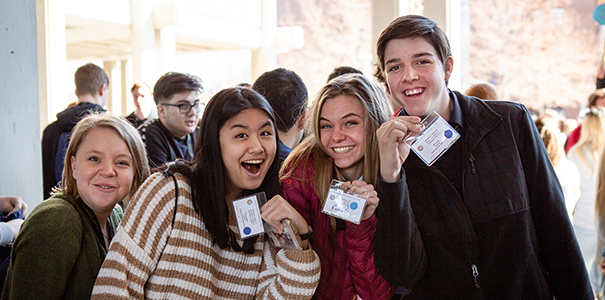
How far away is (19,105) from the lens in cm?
314

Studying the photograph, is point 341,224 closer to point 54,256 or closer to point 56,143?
point 54,256

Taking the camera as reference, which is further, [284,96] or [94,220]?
[284,96]

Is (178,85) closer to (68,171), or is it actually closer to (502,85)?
(68,171)

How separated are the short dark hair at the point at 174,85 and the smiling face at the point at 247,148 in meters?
2.36

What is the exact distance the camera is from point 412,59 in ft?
7.19

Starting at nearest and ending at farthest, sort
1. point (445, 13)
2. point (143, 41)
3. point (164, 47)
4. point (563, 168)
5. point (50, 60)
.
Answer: point (445, 13), point (563, 168), point (50, 60), point (143, 41), point (164, 47)

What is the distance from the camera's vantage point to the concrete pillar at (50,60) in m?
9.18

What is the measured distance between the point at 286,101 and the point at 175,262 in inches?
56.5

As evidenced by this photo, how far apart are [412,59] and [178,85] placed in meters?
2.74

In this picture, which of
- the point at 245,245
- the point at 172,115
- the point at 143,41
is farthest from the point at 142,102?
the point at 143,41

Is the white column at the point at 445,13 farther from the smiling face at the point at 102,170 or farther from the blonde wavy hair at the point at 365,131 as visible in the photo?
the smiling face at the point at 102,170

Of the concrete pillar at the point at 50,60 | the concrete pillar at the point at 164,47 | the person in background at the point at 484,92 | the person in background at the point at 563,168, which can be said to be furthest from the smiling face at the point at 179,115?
the concrete pillar at the point at 164,47

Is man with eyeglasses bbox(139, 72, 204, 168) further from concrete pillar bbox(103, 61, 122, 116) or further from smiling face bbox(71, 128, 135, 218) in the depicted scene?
concrete pillar bbox(103, 61, 122, 116)

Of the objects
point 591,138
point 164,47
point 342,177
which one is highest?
point 164,47
